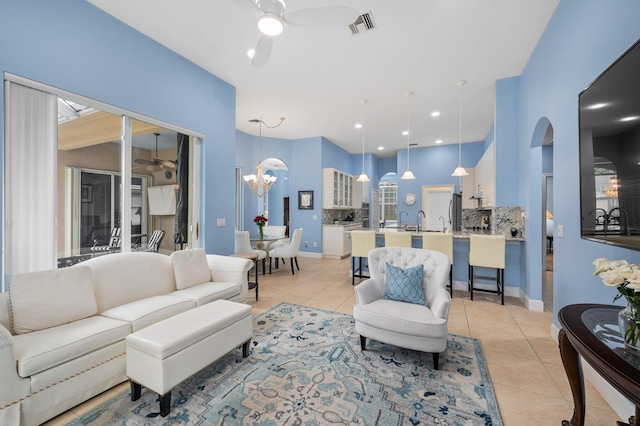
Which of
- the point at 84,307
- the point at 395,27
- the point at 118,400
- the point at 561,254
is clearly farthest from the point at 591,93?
the point at 84,307

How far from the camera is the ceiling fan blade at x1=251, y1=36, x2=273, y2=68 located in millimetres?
2418

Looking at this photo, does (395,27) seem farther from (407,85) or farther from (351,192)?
(351,192)

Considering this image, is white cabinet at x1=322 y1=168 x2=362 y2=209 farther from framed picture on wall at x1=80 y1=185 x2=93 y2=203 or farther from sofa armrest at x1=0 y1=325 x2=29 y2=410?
sofa armrest at x1=0 y1=325 x2=29 y2=410

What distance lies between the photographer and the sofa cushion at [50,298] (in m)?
1.94

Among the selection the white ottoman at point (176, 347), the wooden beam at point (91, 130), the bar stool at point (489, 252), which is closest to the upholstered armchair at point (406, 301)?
the white ottoman at point (176, 347)

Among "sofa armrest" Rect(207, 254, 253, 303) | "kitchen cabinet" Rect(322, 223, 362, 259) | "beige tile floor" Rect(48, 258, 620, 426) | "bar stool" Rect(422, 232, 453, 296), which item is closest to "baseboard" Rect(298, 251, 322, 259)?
"kitchen cabinet" Rect(322, 223, 362, 259)

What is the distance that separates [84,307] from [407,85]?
490cm

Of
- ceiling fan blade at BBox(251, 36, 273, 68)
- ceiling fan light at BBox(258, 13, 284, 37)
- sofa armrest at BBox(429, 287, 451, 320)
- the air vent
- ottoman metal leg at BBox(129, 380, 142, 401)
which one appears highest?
the air vent

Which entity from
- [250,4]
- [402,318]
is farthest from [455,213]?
[250,4]

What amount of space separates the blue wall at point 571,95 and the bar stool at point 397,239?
1730 mm

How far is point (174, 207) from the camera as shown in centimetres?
380

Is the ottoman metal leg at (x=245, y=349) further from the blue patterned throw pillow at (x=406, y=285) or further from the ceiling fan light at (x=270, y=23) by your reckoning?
the ceiling fan light at (x=270, y=23)

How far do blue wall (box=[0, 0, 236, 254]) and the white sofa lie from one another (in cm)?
133

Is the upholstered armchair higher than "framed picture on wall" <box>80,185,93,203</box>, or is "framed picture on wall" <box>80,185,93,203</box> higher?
"framed picture on wall" <box>80,185,93,203</box>
